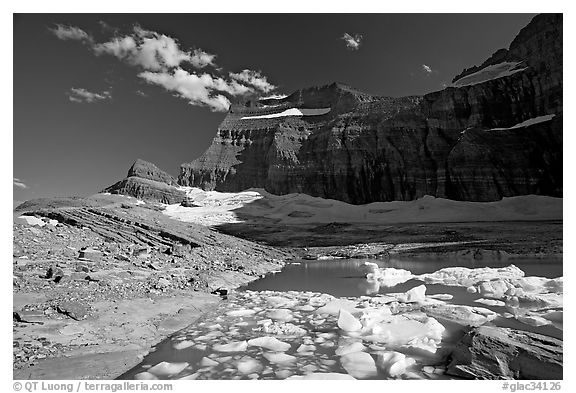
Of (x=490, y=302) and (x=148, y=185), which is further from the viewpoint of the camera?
(x=148, y=185)

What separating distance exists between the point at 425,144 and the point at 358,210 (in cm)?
2355

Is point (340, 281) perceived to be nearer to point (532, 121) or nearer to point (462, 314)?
point (462, 314)

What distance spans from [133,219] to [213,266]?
785 cm

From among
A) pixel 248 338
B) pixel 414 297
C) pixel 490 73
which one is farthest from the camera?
pixel 490 73

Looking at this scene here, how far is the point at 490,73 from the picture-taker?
79.4m

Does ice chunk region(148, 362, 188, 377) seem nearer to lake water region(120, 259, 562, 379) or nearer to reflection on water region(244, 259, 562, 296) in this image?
lake water region(120, 259, 562, 379)

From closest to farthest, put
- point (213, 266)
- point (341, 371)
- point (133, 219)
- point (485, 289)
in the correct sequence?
point (341, 371) < point (485, 289) < point (213, 266) < point (133, 219)

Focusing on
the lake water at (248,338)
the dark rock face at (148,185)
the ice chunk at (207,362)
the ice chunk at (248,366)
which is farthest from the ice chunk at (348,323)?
the dark rock face at (148,185)

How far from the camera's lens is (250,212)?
64.4m

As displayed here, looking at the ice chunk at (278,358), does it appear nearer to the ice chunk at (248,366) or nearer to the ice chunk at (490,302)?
the ice chunk at (248,366)

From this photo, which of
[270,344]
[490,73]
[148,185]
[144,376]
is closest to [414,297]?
[270,344]

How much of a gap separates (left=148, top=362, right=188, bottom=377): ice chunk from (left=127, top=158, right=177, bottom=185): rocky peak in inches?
3640
